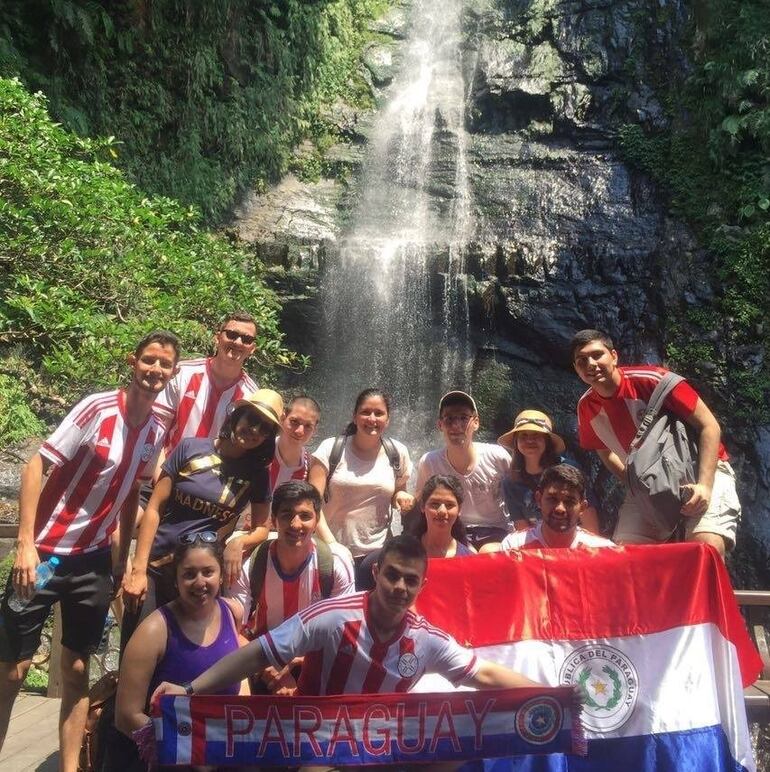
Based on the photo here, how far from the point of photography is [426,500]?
362cm

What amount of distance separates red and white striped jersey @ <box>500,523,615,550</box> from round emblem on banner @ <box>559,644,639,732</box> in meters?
0.48

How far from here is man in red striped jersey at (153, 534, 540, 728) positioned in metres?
2.71

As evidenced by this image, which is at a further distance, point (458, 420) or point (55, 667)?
point (55, 667)

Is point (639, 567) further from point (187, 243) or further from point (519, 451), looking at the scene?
point (187, 243)

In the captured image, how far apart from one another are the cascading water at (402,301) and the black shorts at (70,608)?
8.58 metres

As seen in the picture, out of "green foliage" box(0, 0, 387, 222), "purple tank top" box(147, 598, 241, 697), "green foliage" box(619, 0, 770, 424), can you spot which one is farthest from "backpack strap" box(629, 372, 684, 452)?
→ "green foliage" box(619, 0, 770, 424)

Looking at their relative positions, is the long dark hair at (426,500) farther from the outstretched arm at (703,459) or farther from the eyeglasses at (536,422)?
the outstretched arm at (703,459)

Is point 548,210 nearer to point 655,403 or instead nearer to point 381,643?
point 655,403

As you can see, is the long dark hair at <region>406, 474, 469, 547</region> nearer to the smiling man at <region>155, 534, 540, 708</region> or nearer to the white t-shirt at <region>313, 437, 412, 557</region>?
the white t-shirt at <region>313, 437, 412, 557</region>

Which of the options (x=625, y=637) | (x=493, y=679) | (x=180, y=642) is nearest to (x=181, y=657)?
(x=180, y=642)

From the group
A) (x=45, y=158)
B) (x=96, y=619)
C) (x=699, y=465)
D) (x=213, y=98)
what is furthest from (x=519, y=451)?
(x=213, y=98)

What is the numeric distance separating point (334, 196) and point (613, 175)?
5.19 meters

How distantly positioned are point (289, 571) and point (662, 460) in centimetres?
180

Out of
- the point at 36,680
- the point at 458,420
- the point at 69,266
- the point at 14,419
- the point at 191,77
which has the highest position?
the point at 191,77
